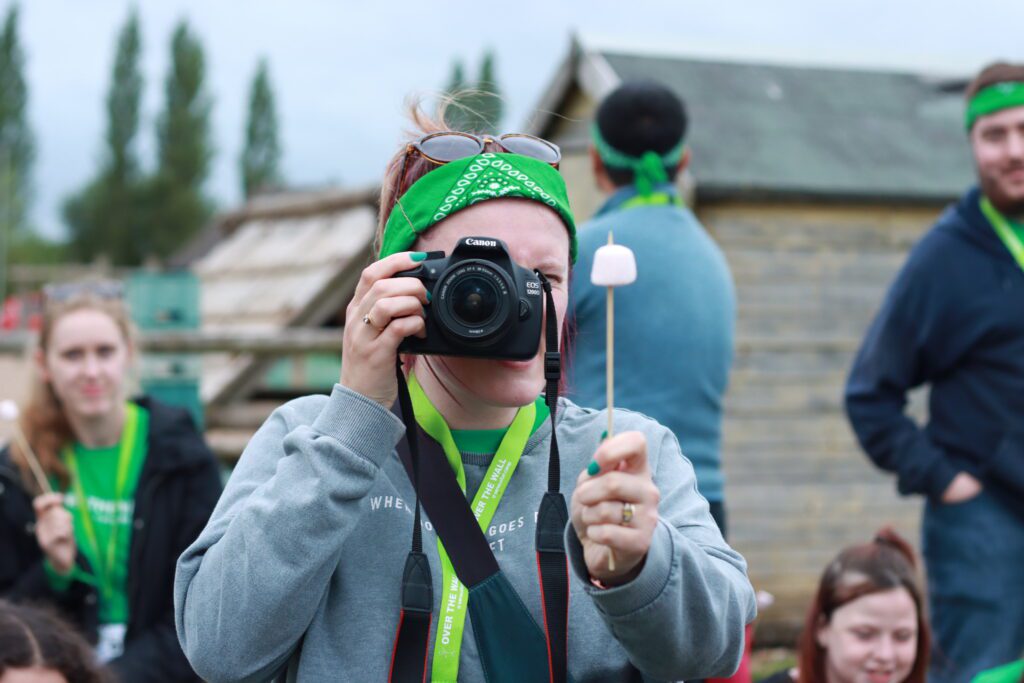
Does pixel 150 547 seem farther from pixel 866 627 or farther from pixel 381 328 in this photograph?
pixel 381 328

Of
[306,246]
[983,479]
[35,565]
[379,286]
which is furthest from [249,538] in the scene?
[306,246]

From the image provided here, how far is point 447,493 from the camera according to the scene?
5.41ft

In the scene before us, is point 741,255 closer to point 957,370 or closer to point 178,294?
point 957,370

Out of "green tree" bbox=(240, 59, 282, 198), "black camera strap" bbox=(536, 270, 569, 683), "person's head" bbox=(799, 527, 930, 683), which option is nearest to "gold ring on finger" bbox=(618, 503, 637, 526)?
"black camera strap" bbox=(536, 270, 569, 683)

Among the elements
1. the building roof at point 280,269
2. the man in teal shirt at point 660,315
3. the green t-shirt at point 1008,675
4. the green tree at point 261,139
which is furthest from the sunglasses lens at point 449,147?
the green tree at point 261,139

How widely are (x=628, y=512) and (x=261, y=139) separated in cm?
6631

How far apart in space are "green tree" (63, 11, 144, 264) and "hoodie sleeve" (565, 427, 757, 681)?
2434 inches

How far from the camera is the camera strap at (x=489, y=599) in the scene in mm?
1562

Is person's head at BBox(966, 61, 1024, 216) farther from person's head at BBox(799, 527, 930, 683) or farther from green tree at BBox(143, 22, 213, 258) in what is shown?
green tree at BBox(143, 22, 213, 258)

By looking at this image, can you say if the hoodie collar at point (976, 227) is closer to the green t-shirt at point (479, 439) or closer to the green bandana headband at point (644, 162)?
the green bandana headband at point (644, 162)

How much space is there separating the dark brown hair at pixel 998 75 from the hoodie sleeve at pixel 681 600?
118 inches

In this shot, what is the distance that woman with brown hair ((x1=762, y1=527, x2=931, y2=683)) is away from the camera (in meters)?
3.91

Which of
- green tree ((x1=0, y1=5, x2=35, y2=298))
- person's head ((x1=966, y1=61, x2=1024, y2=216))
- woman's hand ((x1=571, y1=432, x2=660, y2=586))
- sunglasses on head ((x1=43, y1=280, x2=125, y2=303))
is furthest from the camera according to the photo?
green tree ((x1=0, y1=5, x2=35, y2=298))

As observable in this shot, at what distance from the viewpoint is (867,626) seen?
3953mm
